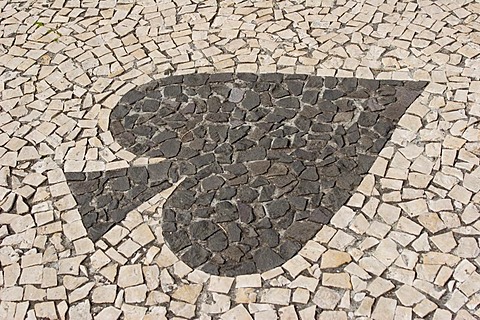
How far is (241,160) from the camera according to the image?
6.39 meters

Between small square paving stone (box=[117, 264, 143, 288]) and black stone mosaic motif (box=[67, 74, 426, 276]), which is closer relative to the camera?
small square paving stone (box=[117, 264, 143, 288])

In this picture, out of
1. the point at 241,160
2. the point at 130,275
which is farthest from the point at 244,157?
the point at 130,275

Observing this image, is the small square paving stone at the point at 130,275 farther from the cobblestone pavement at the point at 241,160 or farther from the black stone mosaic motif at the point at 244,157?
the black stone mosaic motif at the point at 244,157

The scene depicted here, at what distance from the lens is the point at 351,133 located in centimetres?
656

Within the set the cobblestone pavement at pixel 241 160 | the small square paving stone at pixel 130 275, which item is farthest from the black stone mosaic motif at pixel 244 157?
the small square paving stone at pixel 130 275

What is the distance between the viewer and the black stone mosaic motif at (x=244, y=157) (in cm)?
578

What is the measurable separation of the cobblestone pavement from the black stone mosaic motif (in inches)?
0.7

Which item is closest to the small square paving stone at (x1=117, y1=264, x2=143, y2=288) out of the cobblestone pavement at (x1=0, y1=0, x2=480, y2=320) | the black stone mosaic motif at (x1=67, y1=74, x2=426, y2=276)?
the cobblestone pavement at (x1=0, y1=0, x2=480, y2=320)

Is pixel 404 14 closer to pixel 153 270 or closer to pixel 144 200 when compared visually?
pixel 144 200

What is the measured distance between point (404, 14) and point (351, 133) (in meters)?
2.03

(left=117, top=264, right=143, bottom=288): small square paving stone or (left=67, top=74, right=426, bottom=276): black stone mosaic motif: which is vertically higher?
(left=67, top=74, right=426, bottom=276): black stone mosaic motif

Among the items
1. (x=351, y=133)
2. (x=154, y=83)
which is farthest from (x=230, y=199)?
(x=154, y=83)

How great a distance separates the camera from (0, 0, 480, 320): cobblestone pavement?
542 centimetres

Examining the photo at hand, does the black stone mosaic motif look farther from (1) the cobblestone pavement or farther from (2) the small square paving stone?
(2) the small square paving stone
